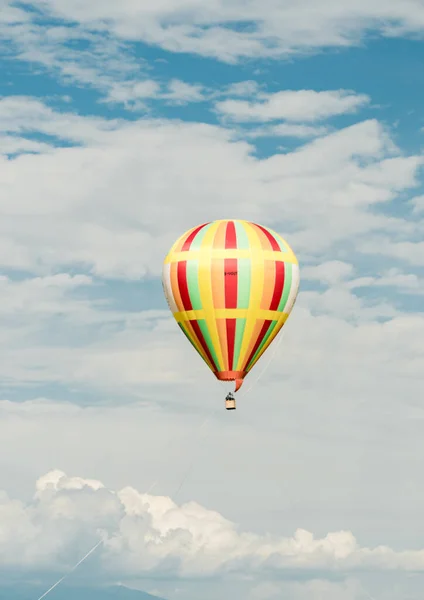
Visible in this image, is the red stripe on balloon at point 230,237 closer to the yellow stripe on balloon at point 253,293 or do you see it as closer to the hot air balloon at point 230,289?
the hot air balloon at point 230,289

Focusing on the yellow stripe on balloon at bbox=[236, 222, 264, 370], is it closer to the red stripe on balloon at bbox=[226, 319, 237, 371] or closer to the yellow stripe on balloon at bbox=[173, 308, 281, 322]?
the yellow stripe on balloon at bbox=[173, 308, 281, 322]

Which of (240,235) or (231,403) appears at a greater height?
(240,235)

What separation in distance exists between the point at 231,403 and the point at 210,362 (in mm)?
4114

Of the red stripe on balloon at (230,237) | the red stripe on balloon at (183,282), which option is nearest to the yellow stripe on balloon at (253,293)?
the red stripe on balloon at (230,237)

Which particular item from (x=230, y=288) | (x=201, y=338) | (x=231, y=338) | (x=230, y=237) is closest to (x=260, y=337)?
(x=231, y=338)

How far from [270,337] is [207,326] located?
5.35 metres

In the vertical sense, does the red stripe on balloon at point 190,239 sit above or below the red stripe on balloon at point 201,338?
above

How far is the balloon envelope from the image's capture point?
516ft

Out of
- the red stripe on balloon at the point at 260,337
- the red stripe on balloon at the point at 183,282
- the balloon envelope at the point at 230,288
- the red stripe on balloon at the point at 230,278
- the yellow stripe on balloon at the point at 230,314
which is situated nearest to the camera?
the red stripe on balloon at the point at 230,278

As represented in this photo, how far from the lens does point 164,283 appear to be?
16100 cm

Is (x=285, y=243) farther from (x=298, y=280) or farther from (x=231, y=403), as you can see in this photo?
(x=231, y=403)

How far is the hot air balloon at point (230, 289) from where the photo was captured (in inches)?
6191

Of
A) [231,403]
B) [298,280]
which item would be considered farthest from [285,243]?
[231,403]

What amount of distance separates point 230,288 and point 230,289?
0.07 meters
